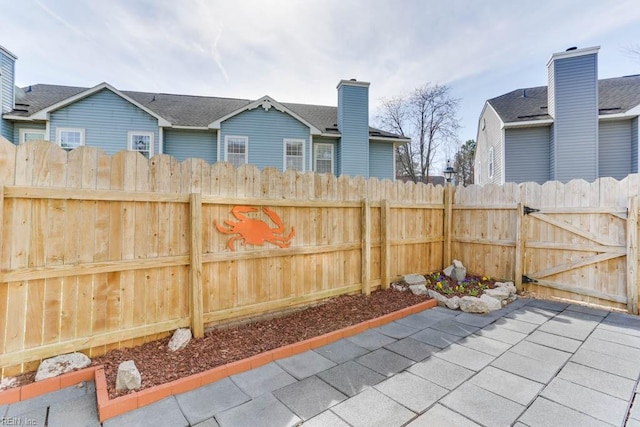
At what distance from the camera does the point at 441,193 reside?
21.2ft

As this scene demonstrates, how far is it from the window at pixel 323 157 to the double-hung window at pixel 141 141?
617 cm

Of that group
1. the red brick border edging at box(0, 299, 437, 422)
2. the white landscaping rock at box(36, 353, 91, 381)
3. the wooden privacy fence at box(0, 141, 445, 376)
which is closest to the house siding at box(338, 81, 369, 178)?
the wooden privacy fence at box(0, 141, 445, 376)

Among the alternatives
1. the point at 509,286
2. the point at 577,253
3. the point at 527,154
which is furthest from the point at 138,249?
the point at 527,154

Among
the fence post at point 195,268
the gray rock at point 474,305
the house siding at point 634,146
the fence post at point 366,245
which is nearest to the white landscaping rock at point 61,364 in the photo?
the fence post at point 195,268

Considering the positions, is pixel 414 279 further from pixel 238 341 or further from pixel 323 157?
Answer: pixel 323 157

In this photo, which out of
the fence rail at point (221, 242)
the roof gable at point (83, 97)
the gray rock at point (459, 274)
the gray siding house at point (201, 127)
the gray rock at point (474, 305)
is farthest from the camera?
the gray siding house at point (201, 127)

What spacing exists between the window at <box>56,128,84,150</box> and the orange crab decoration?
931cm

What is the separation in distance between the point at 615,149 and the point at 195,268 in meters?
13.8

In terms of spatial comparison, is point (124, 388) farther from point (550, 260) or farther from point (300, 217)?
point (550, 260)

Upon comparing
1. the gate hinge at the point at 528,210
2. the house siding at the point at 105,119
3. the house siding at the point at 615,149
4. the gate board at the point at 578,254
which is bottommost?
the gate board at the point at 578,254

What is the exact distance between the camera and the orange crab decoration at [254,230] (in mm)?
3643

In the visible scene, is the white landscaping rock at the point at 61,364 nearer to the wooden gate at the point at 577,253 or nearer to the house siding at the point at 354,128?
the wooden gate at the point at 577,253

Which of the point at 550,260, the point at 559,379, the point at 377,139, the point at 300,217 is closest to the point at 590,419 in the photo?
the point at 559,379

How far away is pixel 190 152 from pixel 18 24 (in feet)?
18.4
